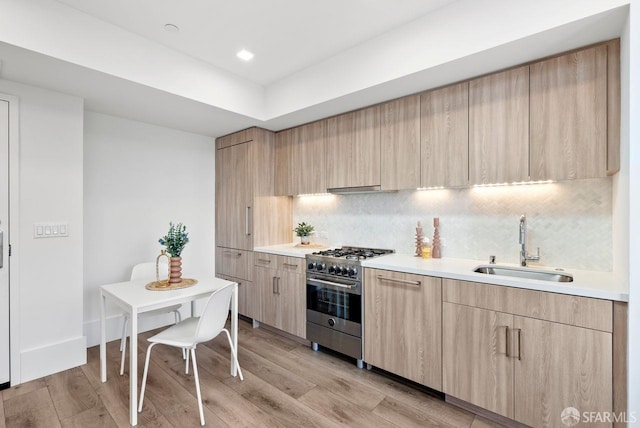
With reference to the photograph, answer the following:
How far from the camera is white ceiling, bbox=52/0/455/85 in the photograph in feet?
6.59

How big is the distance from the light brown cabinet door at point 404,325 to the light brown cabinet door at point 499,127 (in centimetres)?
92

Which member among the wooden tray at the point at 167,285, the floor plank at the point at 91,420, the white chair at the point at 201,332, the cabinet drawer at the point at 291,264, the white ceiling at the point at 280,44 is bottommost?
the floor plank at the point at 91,420

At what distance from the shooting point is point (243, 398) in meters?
2.18

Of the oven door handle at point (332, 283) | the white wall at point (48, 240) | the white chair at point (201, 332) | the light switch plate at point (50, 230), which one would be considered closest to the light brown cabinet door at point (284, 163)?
the oven door handle at point (332, 283)

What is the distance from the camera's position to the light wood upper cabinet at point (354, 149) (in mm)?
2828

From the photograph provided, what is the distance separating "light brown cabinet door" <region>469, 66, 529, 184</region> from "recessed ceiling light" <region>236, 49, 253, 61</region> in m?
1.86

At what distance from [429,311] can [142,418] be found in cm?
208

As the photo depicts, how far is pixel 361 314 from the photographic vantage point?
→ 256 cm

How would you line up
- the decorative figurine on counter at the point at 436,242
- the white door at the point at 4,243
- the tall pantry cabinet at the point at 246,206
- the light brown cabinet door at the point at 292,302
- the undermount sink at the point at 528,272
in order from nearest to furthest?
the undermount sink at the point at 528,272 → the white door at the point at 4,243 → the decorative figurine on counter at the point at 436,242 → the light brown cabinet door at the point at 292,302 → the tall pantry cabinet at the point at 246,206

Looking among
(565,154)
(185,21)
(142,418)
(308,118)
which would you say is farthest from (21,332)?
(565,154)

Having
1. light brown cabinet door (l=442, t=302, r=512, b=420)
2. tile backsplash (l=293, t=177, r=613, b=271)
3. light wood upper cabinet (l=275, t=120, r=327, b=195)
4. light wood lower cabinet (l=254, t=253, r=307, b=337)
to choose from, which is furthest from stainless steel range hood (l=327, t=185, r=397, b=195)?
light brown cabinet door (l=442, t=302, r=512, b=420)

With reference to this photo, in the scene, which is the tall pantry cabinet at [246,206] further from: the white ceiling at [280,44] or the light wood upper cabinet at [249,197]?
the white ceiling at [280,44]

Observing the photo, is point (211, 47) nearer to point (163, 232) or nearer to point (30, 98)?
point (30, 98)
